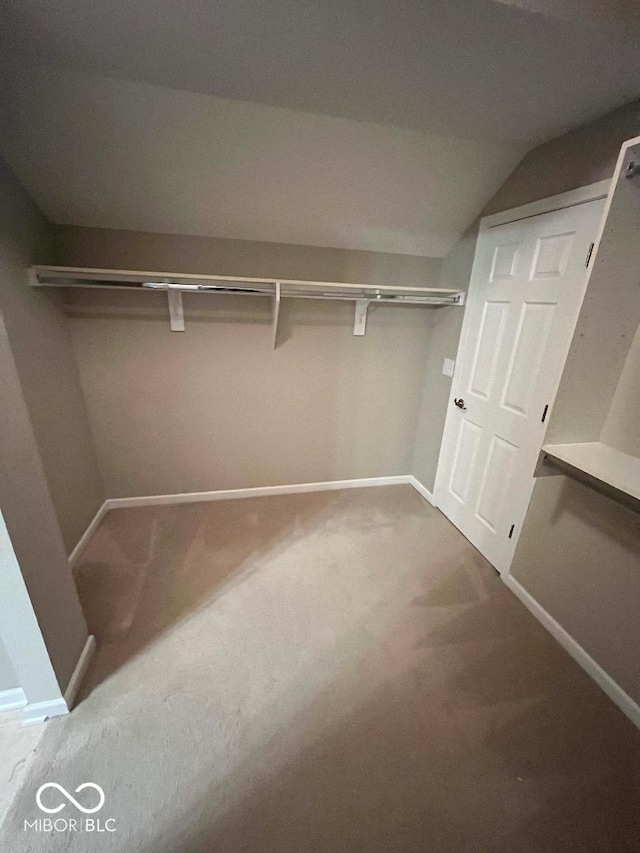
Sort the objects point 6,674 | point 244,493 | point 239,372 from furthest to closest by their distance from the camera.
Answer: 1. point 244,493
2. point 239,372
3. point 6,674

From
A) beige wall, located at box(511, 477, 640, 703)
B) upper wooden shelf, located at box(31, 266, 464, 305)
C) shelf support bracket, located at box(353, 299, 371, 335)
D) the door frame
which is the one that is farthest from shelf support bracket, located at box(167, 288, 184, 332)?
beige wall, located at box(511, 477, 640, 703)

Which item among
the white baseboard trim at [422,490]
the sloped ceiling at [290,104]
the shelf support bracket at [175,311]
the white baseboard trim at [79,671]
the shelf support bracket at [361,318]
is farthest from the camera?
the white baseboard trim at [422,490]

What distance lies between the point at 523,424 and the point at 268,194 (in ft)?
5.93

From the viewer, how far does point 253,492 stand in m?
2.73

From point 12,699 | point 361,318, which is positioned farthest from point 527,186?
point 12,699

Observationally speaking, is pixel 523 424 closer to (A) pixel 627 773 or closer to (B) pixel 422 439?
(B) pixel 422 439

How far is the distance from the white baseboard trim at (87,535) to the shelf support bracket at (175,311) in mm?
1346

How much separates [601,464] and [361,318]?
63.7 inches

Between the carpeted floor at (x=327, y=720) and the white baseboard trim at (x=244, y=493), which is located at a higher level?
the white baseboard trim at (x=244, y=493)

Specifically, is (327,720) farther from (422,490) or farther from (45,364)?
(45,364)

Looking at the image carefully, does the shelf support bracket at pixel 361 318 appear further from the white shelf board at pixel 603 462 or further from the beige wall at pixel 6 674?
the beige wall at pixel 6 674

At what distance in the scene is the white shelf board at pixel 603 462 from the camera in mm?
1196

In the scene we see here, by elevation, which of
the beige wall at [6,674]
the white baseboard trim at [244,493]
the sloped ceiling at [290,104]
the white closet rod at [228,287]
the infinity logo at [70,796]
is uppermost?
the sloped ceiling at [290,104]

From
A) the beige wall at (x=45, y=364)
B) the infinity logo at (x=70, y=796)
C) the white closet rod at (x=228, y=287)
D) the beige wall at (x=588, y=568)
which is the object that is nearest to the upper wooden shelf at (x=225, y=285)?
the white closet rod at (x=228, y=287)
